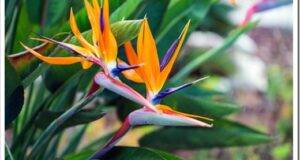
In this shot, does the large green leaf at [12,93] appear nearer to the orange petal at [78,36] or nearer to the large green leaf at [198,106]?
the orange petal at [78,36]

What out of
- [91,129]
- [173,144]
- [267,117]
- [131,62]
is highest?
[131,62]

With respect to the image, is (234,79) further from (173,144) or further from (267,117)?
(173,144)

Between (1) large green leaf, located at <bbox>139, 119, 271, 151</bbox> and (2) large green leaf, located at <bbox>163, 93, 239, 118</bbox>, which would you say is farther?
(1) large green leaf, located at <bbox>139, 119, 271, 151</bbox>

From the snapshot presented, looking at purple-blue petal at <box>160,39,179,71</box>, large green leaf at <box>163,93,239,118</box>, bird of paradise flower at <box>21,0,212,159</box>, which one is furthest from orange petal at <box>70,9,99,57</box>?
large green leaf at <box>163,93,239,118</box>

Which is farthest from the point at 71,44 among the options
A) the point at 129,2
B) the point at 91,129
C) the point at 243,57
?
the point at 243,57

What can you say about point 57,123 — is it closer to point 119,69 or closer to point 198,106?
point 119,69

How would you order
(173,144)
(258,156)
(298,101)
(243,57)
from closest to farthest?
(298,101) → (173,144) → (258,156) → (243,57)

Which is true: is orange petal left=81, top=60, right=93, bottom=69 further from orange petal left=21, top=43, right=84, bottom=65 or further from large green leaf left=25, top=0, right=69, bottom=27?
large green leaf left=25, top=0, right=69, bottom=27
